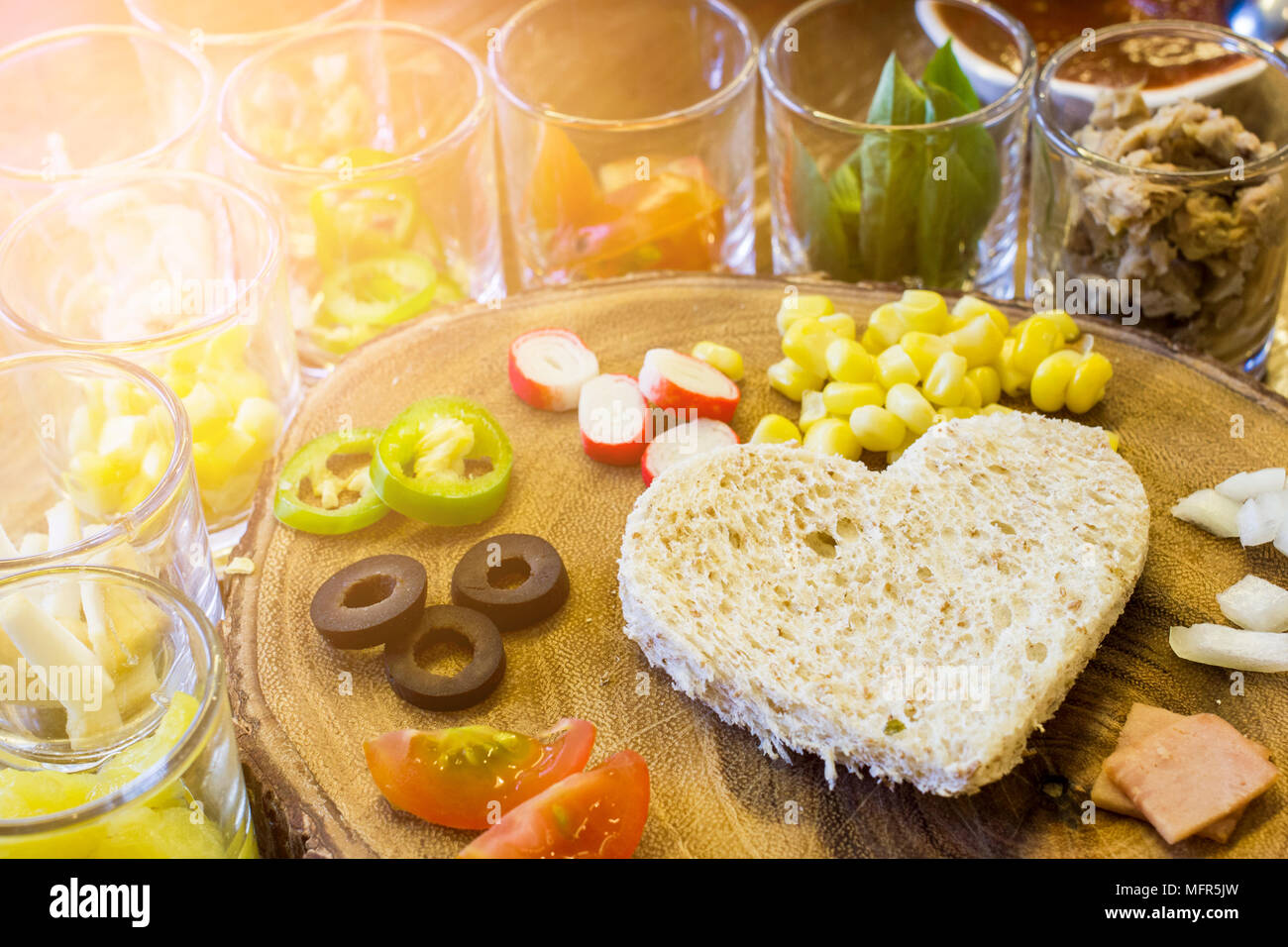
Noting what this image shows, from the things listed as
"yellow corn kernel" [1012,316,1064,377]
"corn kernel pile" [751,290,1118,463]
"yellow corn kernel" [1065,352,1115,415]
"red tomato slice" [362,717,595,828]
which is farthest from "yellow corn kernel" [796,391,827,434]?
"red tomato slice" [362,717,595,828]

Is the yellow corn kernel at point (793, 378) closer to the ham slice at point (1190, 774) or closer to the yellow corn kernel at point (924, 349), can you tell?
the yellow corn kernel at point (924, 349)

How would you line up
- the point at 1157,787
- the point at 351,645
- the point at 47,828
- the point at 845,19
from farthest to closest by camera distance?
the point at 845,19 → the point at 351,645 → the point at 1157,787 → the point at 47,828

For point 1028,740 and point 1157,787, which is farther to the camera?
point 1028,740

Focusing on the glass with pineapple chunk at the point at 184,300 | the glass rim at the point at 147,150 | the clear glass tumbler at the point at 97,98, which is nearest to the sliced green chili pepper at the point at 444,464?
the glass with pineapple chunk at the point at 184,300
